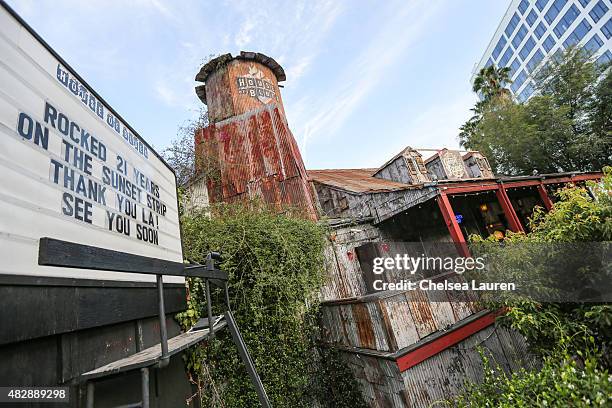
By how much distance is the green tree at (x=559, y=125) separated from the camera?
69.4 feet

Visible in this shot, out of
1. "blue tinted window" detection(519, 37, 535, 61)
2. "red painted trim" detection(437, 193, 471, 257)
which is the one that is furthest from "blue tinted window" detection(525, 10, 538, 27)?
"red painted trim" detection(437, 193, 471, 257)

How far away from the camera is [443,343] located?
6109mm

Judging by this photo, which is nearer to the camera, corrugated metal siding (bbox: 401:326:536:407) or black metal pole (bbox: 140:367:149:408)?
black metal pole (bbox: 140:367:149:408)

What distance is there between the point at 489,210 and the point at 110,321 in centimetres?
1597

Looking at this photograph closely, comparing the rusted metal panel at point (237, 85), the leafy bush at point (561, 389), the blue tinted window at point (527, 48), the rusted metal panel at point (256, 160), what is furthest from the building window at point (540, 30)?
the leafy bush at point (561, 389)

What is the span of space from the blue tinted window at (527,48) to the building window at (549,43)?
1976 mm

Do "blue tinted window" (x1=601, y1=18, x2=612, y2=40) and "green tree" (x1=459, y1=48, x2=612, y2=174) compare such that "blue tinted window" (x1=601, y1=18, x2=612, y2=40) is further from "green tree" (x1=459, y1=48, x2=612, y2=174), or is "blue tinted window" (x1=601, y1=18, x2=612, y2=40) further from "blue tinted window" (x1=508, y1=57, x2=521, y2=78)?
"green tree" (x1=459, y1=48, x2=612, y2=174)

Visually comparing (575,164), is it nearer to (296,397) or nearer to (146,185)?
(296,397)

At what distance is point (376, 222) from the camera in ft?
37.4

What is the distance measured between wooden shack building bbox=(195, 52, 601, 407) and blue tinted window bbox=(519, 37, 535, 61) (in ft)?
145

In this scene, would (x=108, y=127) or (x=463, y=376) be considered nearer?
(x=108, y=127)

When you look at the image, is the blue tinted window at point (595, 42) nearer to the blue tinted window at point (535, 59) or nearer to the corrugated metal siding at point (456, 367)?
the blue tinted window at point (535, 59)

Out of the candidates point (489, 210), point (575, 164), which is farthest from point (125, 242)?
point (575, 164)

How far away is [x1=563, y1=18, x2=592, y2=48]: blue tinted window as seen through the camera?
36.7 meters
